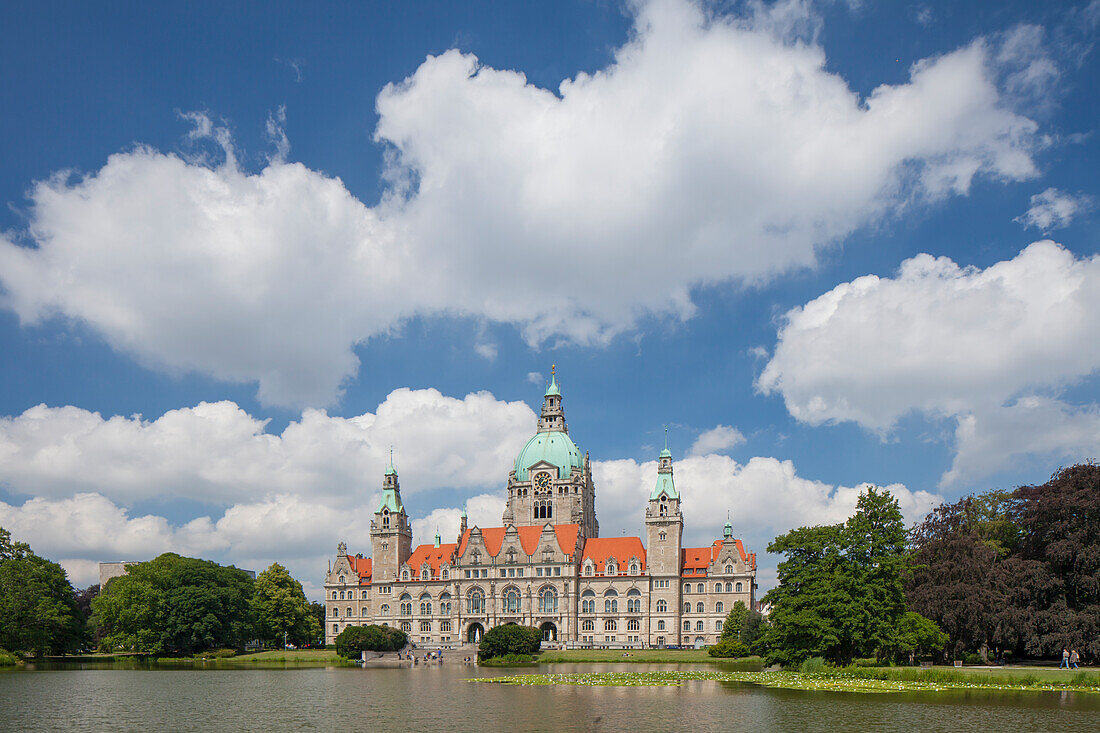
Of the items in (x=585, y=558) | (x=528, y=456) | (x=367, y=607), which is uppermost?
(x=528, y=456)

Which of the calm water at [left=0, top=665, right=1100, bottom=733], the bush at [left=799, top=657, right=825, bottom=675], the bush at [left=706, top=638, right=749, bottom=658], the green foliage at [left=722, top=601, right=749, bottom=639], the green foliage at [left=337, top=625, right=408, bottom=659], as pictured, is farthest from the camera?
the green foliage at [left=722, top=601, right=749, bottom=639]

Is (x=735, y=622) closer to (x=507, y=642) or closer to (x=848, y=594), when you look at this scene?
(x=507, y=642)

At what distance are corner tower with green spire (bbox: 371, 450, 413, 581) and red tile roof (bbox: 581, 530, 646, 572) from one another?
25.9 metres

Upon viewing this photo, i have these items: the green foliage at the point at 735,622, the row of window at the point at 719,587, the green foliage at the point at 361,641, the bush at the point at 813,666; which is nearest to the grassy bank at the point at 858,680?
the bush at the point at 813,666

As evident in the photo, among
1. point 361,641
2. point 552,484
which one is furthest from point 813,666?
point 552,484

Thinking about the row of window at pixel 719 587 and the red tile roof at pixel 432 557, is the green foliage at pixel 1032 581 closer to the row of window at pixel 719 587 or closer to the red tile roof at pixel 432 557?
the row of window at pixel 719 587

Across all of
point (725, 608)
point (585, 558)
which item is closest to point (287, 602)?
point (585, 558)

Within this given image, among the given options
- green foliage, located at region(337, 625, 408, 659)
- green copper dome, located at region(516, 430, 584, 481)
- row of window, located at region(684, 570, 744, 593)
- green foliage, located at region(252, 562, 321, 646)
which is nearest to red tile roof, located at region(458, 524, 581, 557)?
green copper dome, located at region(516, 430, 584, 481)

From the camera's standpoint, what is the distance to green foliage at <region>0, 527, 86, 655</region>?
73062 mm

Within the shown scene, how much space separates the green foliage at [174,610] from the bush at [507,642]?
30.7m

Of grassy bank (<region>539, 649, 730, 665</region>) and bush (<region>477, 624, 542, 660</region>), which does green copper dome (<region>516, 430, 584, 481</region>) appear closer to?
grassy bank (<region>539, 649, 730, 665</region>)

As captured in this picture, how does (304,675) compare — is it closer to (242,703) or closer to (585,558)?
(242,703)

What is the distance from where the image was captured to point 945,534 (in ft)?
220

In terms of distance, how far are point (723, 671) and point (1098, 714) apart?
2849 cm
